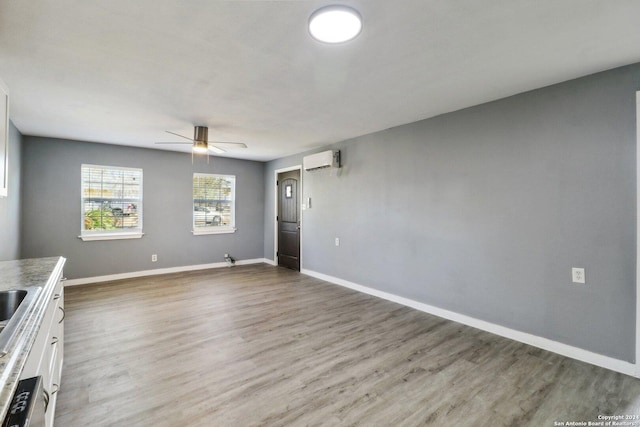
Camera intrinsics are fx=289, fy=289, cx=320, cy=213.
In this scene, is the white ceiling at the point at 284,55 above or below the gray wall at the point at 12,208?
above

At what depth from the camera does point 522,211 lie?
9.09 ft

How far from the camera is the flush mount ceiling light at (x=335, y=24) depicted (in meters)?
1.61

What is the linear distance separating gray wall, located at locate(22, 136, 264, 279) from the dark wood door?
702mm

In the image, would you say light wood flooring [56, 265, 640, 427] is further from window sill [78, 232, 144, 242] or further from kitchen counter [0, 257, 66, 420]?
window sill [78, 232, 144, 242]

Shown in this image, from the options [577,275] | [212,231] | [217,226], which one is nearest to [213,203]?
[217,226]

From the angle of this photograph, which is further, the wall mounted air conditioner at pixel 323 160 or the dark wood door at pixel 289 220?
the dark wood door at pixel 289 220

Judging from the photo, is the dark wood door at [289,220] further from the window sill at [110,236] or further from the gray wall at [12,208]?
the gray wall at [12,208]

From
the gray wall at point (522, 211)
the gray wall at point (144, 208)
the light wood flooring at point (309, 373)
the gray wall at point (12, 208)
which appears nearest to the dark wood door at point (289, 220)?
the gray wall at point (144, 208)

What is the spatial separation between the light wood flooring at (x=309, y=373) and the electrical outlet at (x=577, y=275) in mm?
674

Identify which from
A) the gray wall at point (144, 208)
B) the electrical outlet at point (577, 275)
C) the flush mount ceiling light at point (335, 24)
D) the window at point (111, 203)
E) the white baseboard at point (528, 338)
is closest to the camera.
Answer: the flush mount ceiling light at point (335, 24)

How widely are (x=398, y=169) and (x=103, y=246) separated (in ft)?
16.4

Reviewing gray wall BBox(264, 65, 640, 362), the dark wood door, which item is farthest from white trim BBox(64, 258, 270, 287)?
gray wall BBox(264, 65, 640, 362)

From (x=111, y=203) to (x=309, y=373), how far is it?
478 centimetres

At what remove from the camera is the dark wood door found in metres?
5.86
